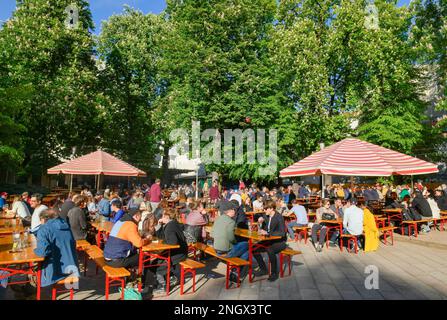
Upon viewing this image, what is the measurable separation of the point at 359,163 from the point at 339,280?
3640 millimetres

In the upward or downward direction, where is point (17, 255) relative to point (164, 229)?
downward

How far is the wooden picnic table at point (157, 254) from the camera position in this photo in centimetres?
709

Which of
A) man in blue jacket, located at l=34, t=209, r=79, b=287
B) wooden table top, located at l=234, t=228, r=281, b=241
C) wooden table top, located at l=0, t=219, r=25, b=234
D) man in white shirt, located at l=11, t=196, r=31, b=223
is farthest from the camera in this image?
man in white shirt, located at l=11, t=196, r=31, b=223

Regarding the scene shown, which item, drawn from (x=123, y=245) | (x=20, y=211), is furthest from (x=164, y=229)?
(x=20, y=211)

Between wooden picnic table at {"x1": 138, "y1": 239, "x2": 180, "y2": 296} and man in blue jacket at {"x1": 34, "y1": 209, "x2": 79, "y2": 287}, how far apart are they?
1309mm

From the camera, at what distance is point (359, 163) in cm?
1014

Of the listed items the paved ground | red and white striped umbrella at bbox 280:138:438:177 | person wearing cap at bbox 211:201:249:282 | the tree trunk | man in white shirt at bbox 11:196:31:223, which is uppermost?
the tree trunk

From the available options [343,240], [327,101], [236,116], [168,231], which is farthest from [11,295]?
[327,101]

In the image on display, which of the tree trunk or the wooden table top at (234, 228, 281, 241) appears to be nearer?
the wooden table top at (234, 228, 281, 241)

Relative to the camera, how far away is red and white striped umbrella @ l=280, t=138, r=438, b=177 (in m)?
9.86

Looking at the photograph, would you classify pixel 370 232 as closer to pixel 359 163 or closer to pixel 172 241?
pixel 359 163

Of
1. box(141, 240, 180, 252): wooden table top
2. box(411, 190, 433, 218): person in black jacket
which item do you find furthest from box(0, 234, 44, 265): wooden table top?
box(411, 190, 433, 218): person in black jacket

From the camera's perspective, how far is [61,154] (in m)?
27.6

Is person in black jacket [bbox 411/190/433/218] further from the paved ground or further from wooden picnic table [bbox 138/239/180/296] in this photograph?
wooden picnic table [bbox 138/239/180/296]
